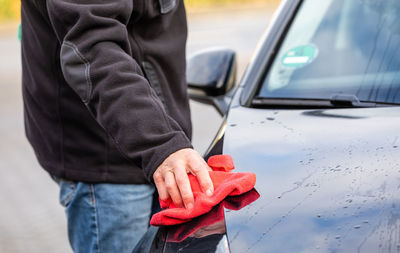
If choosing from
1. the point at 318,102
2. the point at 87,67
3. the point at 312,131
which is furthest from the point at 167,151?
the point at 318,102

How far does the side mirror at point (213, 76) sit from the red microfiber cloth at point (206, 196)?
0.93 meters

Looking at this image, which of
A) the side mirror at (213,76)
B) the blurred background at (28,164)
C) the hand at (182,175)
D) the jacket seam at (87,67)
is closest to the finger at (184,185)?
the hand at (182,175)

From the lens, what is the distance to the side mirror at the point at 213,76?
2.38 metres

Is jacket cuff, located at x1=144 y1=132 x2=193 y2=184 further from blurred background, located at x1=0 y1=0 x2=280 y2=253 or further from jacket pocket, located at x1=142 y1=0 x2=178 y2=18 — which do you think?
blurred background, located at x1=0 y1=0 x2=280 y2=253

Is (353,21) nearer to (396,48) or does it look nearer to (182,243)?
(396,48)

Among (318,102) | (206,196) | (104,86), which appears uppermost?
(104,86)

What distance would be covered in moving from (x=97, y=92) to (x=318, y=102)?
0.77 m

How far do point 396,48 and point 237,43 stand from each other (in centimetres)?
916

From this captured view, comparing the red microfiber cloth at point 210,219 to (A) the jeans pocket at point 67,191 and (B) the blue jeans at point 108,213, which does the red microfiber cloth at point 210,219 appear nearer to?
(B) the blue jeans at point 108,213

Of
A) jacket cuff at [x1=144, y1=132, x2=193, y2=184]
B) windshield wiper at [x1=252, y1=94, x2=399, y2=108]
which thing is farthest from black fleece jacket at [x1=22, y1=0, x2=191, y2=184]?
windshield wiper at [x1=252, y1=94, x2=399, y2=108]

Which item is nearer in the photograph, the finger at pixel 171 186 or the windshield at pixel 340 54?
the finger at pixel 171 186

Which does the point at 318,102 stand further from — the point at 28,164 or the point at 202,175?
the point at 28,164

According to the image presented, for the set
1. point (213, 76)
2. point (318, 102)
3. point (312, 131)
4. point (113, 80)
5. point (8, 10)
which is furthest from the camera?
point (8, 10)

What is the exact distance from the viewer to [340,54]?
6.89 ft
